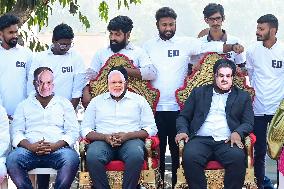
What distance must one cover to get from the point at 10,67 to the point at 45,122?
25.9 inches

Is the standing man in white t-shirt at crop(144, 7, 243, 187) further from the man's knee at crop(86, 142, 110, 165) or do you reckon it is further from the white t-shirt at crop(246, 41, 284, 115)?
the man's knee at crop(86, 142, 110, 165)

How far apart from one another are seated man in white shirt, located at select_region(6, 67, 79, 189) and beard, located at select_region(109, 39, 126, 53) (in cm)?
72

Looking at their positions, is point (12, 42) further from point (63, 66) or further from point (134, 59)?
point (134, 59)

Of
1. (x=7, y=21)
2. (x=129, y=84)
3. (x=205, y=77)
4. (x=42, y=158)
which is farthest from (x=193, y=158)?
(x=7, y=21)

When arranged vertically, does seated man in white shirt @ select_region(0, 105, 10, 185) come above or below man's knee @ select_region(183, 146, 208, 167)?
above

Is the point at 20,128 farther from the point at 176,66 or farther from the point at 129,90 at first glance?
the point at 176,66

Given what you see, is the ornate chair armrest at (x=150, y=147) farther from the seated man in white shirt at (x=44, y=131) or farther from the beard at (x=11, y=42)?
the beard at (x=11, y=42)

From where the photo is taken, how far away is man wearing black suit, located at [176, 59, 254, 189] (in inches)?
202

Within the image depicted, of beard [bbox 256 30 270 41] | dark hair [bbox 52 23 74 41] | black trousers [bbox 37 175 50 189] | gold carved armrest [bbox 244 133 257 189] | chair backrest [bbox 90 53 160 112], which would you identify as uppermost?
dark hair [bbox 52 23 74 41]

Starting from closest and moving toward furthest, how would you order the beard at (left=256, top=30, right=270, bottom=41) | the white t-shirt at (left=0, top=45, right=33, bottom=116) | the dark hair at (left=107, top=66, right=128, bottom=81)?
1. the dark hair at (left=107, top=66, right=128, bottom=81)
2. the white t-shirt at (left=0, top=45, right=33, bottom=116)
3. the beard at (left=256, top=30, right=270, bottom=41)

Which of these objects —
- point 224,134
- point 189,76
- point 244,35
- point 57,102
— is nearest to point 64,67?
point 57,102

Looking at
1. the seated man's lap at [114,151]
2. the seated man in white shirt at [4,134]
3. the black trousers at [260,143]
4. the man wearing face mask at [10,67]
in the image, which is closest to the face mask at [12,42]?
Result: the man wearing face mask at [10,67]

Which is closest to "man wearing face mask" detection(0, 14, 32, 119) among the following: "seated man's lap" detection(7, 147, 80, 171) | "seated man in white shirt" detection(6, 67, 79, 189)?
"seated man in white shirt" detection(6, 67, 79, 189)

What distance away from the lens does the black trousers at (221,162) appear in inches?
201
